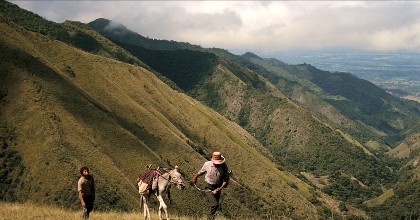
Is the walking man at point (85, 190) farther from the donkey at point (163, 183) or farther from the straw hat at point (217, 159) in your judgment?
the straw hat at point (217, 159)

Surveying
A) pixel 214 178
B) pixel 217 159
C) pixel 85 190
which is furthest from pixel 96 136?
pixel 217 159

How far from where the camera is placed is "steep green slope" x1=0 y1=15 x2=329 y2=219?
75.0m

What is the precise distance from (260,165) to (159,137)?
55.6 metres

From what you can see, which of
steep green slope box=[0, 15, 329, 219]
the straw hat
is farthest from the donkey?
steep green slope box=[0, 15, 329, 219]

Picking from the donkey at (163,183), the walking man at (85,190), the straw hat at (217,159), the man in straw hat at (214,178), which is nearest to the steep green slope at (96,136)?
the donkey at (163,183)

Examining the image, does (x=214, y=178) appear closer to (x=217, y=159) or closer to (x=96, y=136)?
(x=217, y=159)

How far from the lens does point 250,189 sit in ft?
426

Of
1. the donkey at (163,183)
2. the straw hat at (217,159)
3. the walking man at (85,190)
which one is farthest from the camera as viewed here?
the donkey at (163,183)

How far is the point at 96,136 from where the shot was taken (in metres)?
89.8

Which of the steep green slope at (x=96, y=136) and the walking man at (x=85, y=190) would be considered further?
the steep green slope at (x=96, y=136)

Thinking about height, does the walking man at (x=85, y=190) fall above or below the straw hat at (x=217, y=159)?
below

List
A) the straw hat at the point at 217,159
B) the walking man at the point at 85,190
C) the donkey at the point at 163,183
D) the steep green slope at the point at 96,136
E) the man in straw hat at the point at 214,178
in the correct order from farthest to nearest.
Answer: the steep green slope at the point at 96,136 → the donkey at the point at 163,183 → the walking man at the point at 85,190 → the man in straw hat at the point at 214,178 → the straw hat at the point at 217,159

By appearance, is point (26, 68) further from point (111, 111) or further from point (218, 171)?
point (218, 171)

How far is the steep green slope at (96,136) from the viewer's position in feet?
246
